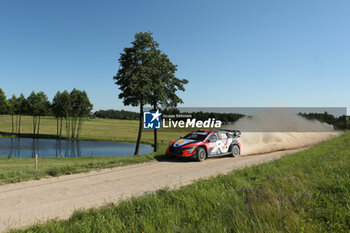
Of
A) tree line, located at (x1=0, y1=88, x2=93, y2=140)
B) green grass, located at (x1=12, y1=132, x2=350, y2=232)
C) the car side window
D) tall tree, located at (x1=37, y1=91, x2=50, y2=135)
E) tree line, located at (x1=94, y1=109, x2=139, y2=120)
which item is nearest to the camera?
green grass, located at (x1=12, y1=132, x2=350, y2=232)

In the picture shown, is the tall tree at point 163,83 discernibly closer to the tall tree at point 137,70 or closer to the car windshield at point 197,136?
Answer: the tall tree at point 137,70

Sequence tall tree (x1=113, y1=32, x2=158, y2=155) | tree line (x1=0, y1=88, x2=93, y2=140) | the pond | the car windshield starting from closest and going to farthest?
1. the car windshield
2. tall tree (x1=113, y1=32, x2=158, y2=155)
3. the pond
4. tree line (x1=0, y1=88, x2=93, y2=140)

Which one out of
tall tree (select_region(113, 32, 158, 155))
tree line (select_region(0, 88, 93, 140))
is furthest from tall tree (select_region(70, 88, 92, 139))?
tall tree (select_region(113, 32, 158, 155))

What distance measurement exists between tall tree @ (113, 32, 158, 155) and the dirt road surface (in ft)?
47.8

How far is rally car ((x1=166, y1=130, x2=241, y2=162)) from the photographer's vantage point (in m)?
12.1

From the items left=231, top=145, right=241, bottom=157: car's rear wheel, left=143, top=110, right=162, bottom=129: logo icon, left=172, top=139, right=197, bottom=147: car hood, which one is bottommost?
left=231, top=145, right=241, bottom=157: car's rear wheel

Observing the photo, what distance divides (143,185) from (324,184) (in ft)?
18.4

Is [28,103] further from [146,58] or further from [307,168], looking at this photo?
[307,168]

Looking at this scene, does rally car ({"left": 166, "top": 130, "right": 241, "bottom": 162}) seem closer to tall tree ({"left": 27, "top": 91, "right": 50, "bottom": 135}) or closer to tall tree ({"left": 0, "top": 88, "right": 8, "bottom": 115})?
tall tree ({"left": 0, "top": 88, "right": 8, "bottom": 115})

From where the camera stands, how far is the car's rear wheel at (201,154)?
12.2m

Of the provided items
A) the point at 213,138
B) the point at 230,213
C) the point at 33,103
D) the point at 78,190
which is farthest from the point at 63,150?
the point at 230,213

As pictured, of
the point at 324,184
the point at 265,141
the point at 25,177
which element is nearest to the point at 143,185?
the point at 25,177

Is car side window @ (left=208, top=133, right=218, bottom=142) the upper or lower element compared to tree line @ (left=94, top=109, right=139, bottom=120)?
lower

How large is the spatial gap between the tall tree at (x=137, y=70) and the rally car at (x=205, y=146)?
38.6ft
